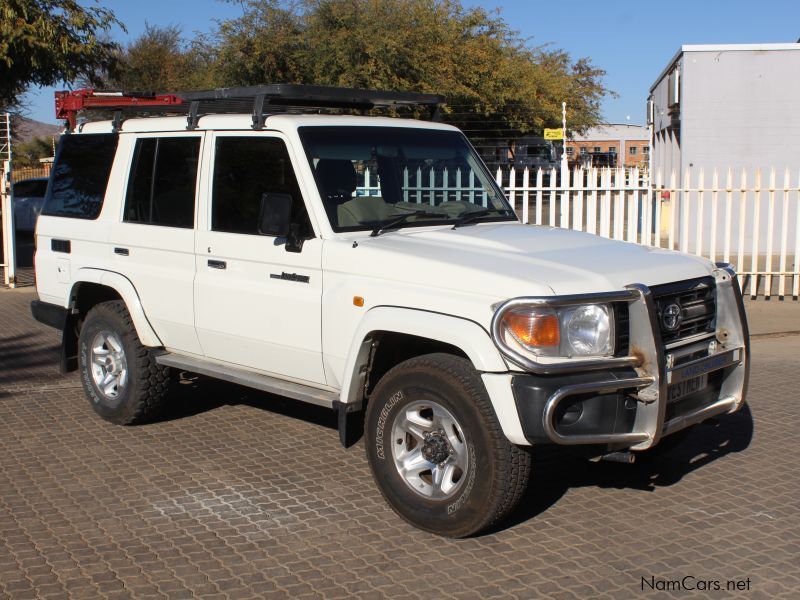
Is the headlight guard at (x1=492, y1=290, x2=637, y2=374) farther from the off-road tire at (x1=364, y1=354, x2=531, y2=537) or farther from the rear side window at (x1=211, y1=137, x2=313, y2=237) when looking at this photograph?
the rear side window at (x1=211, y1=137, x2=313, y2=237)

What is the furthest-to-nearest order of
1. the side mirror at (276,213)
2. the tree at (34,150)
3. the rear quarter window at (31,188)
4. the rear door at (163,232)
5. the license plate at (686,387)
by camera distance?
the tree at (34,150), the rear quarter window at (31,188), the rear door at (163,232), the side mirror at (276,213), the license plate at (686,387)

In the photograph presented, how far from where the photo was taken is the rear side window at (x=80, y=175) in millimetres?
7074

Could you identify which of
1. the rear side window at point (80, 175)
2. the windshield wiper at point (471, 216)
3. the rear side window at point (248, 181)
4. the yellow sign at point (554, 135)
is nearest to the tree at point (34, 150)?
the yellow sign at point (554, 135)

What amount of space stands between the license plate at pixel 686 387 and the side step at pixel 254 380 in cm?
181

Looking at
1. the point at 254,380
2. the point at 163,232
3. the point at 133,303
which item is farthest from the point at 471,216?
the point at 133,303

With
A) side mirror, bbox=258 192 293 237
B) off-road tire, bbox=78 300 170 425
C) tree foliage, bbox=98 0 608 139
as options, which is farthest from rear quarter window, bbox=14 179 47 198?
side mirror, bbox=258 192 293 237

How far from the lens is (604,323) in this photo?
4543 mm

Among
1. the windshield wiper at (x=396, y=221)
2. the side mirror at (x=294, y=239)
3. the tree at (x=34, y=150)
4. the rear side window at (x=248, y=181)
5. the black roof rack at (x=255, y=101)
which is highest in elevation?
the tree at (x=34, y=150)

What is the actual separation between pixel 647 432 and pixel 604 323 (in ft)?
1.86

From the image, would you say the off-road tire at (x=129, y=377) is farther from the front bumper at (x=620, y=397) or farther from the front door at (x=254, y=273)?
the front bumper at (x=620, y=397)

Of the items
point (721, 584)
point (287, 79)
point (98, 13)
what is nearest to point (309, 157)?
point (721, 584)

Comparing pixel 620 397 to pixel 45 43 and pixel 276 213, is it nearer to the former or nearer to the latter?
pixel 276 213

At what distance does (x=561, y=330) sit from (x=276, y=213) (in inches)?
73.2

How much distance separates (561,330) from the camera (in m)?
4.45
